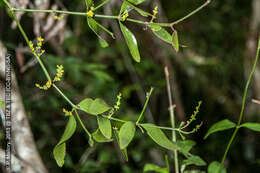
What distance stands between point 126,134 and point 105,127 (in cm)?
4

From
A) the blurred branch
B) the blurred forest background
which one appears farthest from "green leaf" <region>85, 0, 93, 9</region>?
the blurred branch

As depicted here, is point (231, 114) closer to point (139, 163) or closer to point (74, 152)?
point (139, 163)

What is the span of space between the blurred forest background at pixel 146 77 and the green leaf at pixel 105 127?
2.09ft

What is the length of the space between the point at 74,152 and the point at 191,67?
3.50 feet

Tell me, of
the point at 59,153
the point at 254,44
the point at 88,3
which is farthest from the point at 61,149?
the point at 254,44

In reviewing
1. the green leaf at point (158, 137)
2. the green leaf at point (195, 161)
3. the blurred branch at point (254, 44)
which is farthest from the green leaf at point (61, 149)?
the blurred branch at point (254, 44)

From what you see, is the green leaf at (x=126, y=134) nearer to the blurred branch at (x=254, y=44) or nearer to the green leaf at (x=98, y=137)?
the green leaf at (x=98, y=137)

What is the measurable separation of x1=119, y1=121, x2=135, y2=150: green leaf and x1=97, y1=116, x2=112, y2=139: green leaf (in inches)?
0.8

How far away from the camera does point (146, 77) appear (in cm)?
206

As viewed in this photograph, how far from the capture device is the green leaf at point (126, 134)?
18.3 inches

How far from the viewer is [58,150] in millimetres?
505

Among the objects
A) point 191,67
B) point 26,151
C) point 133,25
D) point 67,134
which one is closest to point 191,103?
point 191,67

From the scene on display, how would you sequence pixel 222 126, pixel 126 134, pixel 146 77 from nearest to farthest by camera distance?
pixel 126 134, pixel 222 126, pixel 146 77

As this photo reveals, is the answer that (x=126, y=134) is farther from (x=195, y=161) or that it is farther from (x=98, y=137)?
(x=195, y=161)
